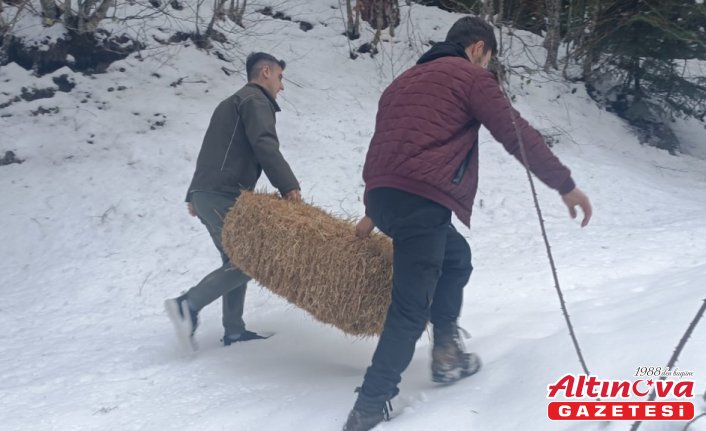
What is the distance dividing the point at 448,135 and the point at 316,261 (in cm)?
95

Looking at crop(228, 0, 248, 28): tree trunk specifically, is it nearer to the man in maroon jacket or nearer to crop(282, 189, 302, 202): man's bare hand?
crop(282, 189, 302, 202): man's bare hand

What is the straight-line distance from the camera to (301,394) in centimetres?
369

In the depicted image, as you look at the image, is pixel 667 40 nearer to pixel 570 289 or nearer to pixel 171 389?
pixel 570 289

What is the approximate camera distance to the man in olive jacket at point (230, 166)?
4.10 m

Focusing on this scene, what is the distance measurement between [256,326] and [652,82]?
742 centimetres

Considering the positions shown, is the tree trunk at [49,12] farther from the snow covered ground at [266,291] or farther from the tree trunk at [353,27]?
the tree trunk at [353,27]

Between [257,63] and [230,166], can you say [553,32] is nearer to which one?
[257,63]

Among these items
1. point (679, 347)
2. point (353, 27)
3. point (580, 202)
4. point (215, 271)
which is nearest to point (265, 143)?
point (215, 271)

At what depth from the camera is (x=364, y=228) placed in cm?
352

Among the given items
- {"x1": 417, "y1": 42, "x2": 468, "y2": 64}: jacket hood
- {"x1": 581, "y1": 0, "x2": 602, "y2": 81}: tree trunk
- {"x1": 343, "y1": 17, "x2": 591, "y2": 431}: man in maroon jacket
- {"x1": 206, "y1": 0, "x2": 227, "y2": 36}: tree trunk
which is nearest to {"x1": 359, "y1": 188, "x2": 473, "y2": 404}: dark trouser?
{"x1": 343, "y1": 17, "x2": 591, "y2": 431}: man in maroon jacket

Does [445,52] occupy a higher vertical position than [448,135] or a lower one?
higher

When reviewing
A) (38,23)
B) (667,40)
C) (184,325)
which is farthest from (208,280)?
(667,40)

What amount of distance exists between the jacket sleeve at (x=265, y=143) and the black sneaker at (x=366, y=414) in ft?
4.63

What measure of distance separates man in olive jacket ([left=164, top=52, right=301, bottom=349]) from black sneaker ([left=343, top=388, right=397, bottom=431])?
52.9 inches
